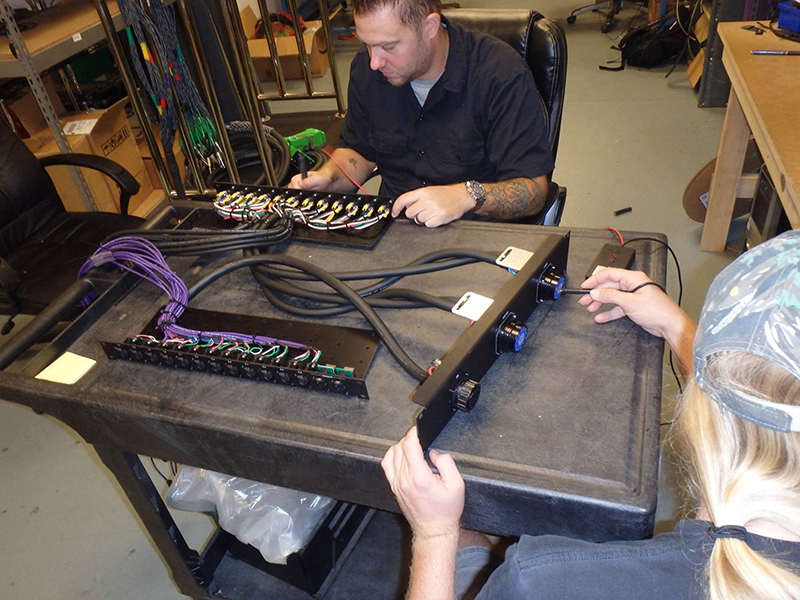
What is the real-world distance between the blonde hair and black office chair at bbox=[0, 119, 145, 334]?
1732 mm

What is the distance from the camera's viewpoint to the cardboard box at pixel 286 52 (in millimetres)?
4223

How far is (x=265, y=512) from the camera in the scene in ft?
3.99

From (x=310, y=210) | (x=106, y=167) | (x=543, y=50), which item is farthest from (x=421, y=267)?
(x=106, y=167)

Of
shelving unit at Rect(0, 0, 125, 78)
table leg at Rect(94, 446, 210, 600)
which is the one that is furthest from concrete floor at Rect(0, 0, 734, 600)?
shelving unit at Rect(0, 0, 125, 78)

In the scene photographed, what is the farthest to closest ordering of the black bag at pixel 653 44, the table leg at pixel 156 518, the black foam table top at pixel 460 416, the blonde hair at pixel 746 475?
the black bag at pixel 653 44 → the table leg at pixel 156 518 → the black foam table top at pixel 460 416 → the blonde hair at pixel 746 475

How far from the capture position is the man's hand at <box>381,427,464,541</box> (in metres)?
0.73

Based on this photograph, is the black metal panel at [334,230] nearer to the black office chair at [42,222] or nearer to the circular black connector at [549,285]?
the circular black connector at [549,285]

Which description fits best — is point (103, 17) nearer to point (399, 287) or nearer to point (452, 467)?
point (399, 287)

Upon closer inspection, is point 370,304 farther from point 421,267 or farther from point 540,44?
point 540,44

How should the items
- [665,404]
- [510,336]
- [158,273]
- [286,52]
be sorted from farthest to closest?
1. [286,52]
2. [665,404]
3. [158,273]
4. [510,336]

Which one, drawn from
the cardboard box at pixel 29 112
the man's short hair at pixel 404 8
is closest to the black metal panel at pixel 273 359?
the man's short hair at pixel 404 8

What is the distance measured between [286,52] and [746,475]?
425 cm

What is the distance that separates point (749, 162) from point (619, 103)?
1.37 m

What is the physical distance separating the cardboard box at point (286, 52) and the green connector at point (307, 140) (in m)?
2.35
